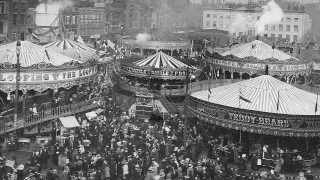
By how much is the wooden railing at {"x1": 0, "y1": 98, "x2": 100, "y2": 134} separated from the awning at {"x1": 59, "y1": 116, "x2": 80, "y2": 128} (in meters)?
0.64

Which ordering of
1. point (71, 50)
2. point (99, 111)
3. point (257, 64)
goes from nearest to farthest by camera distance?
point (99, 111)
point (71, 50)
point (257, 64)

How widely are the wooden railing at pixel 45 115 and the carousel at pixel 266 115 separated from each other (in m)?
5.54

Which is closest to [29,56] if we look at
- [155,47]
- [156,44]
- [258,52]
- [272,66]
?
[272,66]

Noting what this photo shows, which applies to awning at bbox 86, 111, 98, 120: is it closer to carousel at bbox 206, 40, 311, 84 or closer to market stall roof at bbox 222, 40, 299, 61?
carousel at bbox 206, 40, 311, 84

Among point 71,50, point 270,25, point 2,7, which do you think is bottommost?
point 71,50

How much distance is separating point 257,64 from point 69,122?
18.1m

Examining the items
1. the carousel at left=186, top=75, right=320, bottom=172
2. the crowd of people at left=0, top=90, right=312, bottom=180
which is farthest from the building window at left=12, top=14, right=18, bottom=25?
the carousel at left=186, top=75, right=320, bottom=172

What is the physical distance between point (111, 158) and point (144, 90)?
39.3 feet

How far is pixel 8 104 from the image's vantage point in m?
27.3

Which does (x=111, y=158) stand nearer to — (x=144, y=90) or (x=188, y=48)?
(x=144, y=90)

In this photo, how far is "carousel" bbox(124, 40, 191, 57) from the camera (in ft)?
183

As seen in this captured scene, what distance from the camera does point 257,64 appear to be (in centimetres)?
3819

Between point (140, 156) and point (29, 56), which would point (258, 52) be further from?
point (140, 156)

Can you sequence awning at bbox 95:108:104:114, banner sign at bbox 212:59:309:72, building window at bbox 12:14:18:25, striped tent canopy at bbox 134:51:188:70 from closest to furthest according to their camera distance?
awning at bbox 95:108:104:114 → striped tent canopy at bbox 134:51:188:70 → banner sign at bbox 212:59:309:72 → building window at bbox 12:14:18:25
